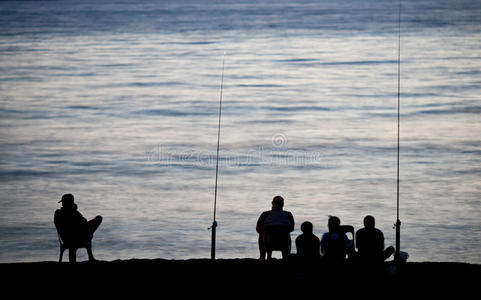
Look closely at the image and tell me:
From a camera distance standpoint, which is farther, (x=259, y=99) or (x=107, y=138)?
(x=259, y=99)

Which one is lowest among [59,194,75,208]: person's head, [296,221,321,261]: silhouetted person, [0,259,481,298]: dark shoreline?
[0,259,481,298]: dark shoreline

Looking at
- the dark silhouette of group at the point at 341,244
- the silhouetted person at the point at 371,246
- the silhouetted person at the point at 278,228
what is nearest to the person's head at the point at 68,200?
the silhouetted person at the point at 278,228

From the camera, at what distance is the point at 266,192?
14492mm

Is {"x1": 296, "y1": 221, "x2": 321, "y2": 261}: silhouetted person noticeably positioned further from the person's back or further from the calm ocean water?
the calm ocean water

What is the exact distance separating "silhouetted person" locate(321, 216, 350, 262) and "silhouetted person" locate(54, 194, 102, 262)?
2431mm

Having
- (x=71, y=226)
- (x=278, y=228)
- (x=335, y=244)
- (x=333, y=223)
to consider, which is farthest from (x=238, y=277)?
(x=71, y=226)

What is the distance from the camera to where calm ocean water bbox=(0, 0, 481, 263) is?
12.8m

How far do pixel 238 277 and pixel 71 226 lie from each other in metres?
2.00

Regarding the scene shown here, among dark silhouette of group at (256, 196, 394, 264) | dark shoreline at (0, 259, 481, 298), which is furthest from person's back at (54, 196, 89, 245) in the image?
dark silhouette of group at (256, 196, 394, 264)

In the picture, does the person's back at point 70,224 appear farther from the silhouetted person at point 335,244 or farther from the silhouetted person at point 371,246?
the silhouetted person at point 371,246

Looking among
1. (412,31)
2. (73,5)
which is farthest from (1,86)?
(73,5)

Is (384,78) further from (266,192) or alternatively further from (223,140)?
(266,192)

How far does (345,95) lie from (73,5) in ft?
112

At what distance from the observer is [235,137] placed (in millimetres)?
18297
